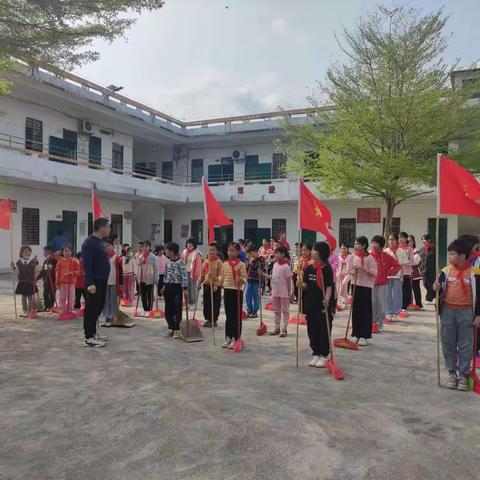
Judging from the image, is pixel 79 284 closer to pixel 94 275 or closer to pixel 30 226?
pixel 94 275

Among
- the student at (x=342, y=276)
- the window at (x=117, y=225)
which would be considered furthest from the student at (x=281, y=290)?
the window at (x=117, y=225)

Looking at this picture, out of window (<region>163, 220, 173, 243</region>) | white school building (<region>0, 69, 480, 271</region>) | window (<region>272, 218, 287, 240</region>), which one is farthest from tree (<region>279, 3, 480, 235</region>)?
window (<region>163, 220, 173, 243</region>)

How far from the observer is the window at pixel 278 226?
26328mm

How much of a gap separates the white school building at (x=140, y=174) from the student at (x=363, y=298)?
11030 millimetres

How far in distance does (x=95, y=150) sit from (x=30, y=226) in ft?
18.1

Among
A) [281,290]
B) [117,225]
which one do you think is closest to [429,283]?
[281,290]

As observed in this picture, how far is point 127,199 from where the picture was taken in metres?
25.1

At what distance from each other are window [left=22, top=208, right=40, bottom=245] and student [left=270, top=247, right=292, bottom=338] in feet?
48.8

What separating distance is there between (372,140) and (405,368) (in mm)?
10129

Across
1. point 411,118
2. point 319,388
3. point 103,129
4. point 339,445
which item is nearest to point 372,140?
point 411,118

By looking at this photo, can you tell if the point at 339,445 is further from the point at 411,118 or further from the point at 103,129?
the point at 103,129

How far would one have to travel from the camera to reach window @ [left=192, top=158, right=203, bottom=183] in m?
29.0

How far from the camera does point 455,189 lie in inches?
205

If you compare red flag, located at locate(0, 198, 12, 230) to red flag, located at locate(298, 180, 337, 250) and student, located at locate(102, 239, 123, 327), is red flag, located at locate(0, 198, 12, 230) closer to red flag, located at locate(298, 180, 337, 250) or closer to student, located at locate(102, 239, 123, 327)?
student, located at locate(102, 239, 123, 327)
